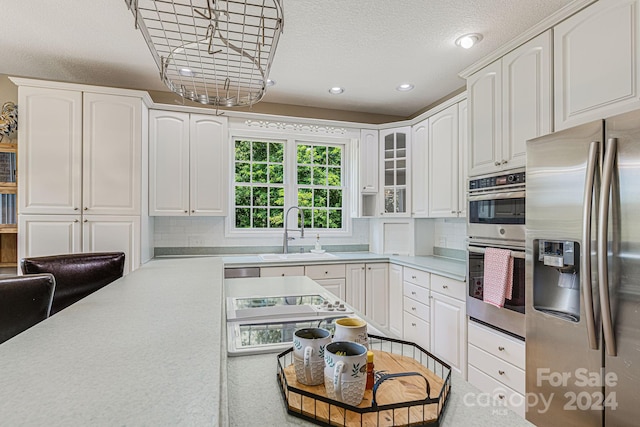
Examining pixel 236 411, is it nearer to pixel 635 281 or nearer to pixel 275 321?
pixel 275 321

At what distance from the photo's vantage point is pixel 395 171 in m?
3.95

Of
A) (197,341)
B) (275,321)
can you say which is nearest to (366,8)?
(275,321)

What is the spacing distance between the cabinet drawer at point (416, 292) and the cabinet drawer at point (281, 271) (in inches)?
42.1

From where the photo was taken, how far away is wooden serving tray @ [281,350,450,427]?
0.68 m

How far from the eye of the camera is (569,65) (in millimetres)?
1882

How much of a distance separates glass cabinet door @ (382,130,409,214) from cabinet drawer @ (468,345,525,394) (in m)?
1.74

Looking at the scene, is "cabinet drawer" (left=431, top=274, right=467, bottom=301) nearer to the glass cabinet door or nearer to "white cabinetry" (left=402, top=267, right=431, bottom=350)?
"white cabinetry" (left=402, top=267, right=431, bottom=350)

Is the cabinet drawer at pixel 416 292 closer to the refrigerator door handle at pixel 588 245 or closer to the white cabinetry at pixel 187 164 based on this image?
the refrigerator door handle at pixel 588 245

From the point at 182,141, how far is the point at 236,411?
319 cm

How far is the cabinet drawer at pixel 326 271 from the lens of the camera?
3.48 meters

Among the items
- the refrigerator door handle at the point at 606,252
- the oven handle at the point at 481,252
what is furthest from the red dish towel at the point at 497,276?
the refrigerator door handle at the point at 606,252

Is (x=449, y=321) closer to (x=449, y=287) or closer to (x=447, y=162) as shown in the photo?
(x=449, y=287)

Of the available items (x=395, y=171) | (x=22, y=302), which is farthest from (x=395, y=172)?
(x=22, y=302)

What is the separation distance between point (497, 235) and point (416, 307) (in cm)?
127
